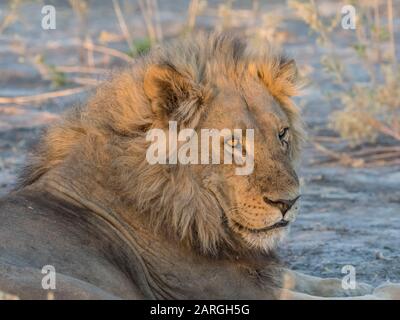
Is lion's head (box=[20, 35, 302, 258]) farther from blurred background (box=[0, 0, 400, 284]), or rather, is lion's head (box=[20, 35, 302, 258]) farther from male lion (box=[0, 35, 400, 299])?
blurred background (box=[0, 0, 400, 284])

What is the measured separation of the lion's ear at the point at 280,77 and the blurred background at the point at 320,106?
0.94 ft

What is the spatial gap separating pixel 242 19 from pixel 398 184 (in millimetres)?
6921

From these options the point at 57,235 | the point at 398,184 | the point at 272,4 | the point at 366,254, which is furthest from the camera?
the point at 272,4

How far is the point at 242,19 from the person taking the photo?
15.6 metres

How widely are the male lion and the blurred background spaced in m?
0.60

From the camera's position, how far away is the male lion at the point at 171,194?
549cm

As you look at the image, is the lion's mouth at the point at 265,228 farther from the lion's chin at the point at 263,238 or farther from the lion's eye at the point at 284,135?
the lion's eye at the point at 284,135

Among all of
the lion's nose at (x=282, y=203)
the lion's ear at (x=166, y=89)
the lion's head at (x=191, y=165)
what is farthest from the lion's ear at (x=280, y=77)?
the lion's nose at (x=282, y=203)

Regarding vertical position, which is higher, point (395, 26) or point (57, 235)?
point (395, 26)

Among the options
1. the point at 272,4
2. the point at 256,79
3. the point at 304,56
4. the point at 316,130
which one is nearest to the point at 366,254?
the point at 256,79

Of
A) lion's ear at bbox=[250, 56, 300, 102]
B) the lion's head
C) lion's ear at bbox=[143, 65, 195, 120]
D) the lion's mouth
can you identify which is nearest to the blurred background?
lion's ear at bbox=[250, 56, 300, 102]

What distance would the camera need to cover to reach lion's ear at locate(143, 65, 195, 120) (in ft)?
18.4

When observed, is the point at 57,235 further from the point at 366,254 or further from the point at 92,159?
the point at 366,254

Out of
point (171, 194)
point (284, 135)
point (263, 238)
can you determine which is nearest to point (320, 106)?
point (284, 135)
